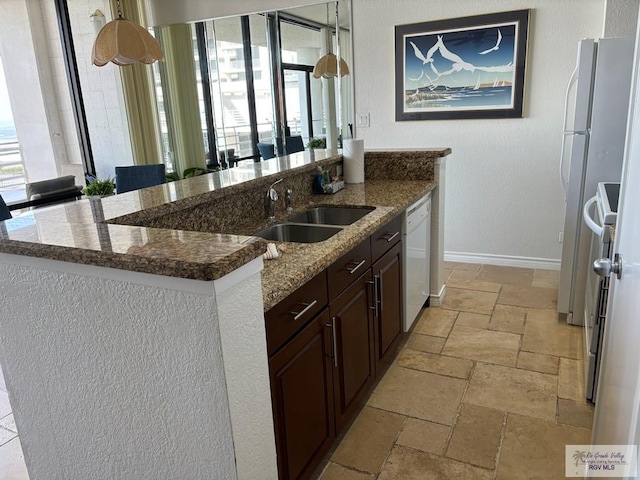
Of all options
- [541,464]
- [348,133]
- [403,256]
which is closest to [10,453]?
[403,256]

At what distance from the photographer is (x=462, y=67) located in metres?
3.96

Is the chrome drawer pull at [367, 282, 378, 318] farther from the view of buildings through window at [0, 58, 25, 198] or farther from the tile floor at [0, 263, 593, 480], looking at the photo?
the view of buildings through window at [0, 58, 25, 198]

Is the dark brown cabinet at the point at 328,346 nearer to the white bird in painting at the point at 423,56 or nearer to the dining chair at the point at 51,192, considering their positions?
the white bird in painting at the point at 423,56

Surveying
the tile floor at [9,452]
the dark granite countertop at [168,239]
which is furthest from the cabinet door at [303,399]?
the tile floor at [9,452]

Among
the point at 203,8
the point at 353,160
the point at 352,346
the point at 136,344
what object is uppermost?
the point at 203,8

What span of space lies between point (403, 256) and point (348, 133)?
7.25ft

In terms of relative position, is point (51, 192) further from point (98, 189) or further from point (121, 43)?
point (121, 43)

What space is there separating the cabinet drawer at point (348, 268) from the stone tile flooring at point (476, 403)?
2.50ft

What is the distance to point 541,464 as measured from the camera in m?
1.98

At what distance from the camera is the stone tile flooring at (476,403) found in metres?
2.01

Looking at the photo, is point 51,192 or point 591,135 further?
point 51,192

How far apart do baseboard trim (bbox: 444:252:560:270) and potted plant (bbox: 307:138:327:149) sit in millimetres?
1638

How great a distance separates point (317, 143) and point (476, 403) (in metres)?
3.21

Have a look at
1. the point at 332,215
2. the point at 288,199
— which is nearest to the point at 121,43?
the point at 288,199
